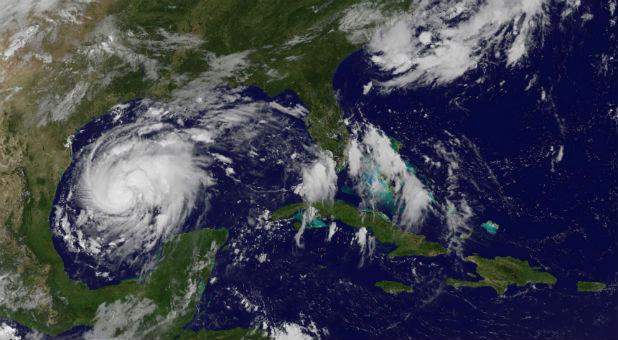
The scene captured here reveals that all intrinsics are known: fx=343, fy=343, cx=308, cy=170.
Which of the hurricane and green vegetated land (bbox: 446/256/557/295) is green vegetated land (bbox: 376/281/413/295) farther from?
the hurricane

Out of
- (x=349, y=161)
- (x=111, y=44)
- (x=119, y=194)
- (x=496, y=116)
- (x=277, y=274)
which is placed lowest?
A: (x=277, y=274)

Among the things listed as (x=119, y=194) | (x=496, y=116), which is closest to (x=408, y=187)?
(x=496, y=116)

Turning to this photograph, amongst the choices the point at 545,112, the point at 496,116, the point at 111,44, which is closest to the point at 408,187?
the point at 496,116

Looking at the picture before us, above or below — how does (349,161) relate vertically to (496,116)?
below

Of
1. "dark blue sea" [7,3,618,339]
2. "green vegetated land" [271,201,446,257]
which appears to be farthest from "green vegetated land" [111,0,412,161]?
"green vegetated land" [271,201,446,257]

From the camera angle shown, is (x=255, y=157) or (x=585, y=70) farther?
(x=255, y=157)

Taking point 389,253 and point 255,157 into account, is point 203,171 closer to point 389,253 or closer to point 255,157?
point 255,157
